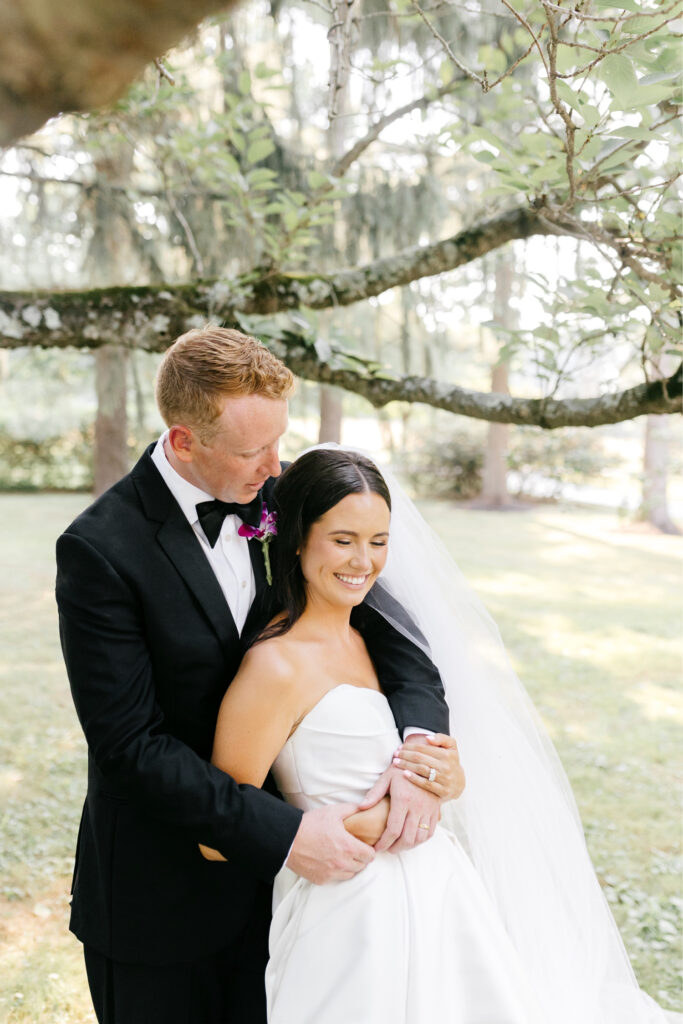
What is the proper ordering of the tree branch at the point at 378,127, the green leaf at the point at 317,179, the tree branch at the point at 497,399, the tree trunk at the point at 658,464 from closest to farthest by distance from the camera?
the tree branch at the point at 497,399
the green leaf at the point at 317,179
the tree branch at the point at 378,127
the tree trunk at the point at 658,464

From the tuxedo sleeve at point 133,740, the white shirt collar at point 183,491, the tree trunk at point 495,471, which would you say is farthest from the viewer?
the tree trunk at point 495,471

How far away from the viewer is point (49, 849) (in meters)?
3.77

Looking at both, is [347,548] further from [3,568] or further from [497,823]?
[3,568]

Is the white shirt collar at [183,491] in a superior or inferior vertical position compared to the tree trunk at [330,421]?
inferior

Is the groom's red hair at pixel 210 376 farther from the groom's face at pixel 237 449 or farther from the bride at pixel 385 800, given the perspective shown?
the bride at pixel 385 800

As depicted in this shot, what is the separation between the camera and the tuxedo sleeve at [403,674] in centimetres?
191

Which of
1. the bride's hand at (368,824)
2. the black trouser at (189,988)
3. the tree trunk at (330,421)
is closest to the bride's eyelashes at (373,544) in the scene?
the bride's hand at (368,824)

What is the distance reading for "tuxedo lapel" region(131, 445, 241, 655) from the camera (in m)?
1.75


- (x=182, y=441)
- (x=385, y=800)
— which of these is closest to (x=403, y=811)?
(x=385, y=800)

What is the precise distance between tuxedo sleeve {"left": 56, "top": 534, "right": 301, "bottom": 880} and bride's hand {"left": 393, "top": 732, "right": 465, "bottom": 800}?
29 cm

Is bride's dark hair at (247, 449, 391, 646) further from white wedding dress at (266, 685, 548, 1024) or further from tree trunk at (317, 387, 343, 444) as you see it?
tree trunk at (317, 387, 343, 444)

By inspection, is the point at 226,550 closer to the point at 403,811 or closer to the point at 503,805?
the point at 403,811

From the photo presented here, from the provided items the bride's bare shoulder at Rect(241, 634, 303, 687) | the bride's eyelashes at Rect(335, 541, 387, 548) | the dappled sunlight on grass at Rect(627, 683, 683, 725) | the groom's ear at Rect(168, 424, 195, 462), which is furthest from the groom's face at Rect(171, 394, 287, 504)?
the dappled sunlight on grass at Rect(627, 683, 683, 725)

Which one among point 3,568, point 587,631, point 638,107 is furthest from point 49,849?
point 3,568
